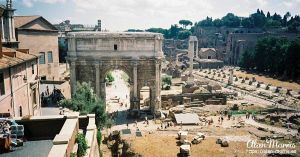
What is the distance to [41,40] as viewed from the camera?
3300 cm

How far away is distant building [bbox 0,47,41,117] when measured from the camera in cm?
1476

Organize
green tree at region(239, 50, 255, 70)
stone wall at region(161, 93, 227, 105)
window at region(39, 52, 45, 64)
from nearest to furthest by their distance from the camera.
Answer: window at region(39, 52, 45, 64) < stone wall at region(161, 93, 227, 105) < green tree at region(239, 50, 255, 70)

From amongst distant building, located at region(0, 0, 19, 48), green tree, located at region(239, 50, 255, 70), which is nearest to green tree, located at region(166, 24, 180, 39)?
green tree, located at region(239, 50, 255, 70)

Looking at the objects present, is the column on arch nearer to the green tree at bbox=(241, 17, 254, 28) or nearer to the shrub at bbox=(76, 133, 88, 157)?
the shrub at bbox=(76, 133, 88, 157)

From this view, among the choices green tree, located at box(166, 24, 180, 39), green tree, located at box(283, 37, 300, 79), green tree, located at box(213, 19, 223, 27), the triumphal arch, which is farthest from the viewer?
green tree, located at box(166, 24, 180, 39)

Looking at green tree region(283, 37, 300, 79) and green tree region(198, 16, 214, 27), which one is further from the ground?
green tree region(198, 16, 214, 27)

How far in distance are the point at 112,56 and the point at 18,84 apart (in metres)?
16.4

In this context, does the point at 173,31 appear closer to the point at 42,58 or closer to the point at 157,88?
the point at 157,88

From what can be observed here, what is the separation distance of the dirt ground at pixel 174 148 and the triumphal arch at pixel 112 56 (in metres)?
9.70

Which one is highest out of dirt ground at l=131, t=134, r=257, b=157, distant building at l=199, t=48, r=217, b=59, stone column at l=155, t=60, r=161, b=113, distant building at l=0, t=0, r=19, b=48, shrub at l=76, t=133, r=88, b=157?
distant building at l=0, t=0, r=19, b=48

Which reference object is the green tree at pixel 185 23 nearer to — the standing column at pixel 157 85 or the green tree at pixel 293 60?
the green tree at pixel 293 60

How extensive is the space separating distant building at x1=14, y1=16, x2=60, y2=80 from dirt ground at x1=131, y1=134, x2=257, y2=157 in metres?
16.1

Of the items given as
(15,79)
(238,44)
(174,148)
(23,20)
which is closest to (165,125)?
(174,148)

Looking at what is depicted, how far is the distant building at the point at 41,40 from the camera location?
1203 inches
